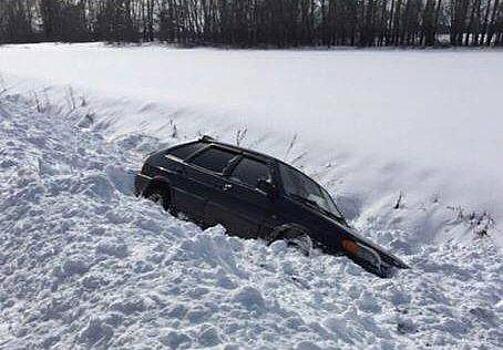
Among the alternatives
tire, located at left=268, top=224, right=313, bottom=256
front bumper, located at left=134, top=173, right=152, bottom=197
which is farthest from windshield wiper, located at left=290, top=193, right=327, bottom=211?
front bumper, located at left=134, top=173, right=152, bottom=197

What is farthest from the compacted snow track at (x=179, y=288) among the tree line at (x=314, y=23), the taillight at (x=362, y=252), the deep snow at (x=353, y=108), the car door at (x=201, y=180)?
the tree line at (x=314, y=23)

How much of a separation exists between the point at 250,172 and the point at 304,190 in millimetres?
693

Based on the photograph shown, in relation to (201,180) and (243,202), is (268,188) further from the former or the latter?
(201,180)

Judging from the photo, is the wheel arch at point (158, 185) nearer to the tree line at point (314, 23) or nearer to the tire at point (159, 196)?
the tire at point (159, 196)

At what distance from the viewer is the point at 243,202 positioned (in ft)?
23.5

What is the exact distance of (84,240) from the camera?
5.53 meters

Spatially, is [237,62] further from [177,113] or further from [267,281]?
[267,281]

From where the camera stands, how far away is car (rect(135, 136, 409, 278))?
6633 mm

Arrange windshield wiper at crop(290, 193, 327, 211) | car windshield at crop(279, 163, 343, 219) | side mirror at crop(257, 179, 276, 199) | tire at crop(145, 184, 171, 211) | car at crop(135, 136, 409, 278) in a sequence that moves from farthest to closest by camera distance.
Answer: tire at crop(145, 184, 171, 211) < car windshield at crop(279, 163, 343, 219) < windshield wiper at crop(290, 193, 327, 211) < side mirror at crop(257, 179, 276, 199) < car at crop(135, 136, 409, 278)

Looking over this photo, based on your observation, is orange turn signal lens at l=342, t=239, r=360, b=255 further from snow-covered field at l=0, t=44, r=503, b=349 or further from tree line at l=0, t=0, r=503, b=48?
tree line at l=0, t=0, r=503, b=48

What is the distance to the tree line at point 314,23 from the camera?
47812 mm

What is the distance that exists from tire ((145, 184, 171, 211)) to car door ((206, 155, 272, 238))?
755mm

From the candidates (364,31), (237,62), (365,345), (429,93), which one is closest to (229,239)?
(365,345)

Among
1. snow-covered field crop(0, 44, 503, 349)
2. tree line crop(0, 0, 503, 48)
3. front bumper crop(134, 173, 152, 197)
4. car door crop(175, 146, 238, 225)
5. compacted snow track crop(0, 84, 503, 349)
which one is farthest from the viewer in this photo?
tree line crop(0, 0, 503, 48)
